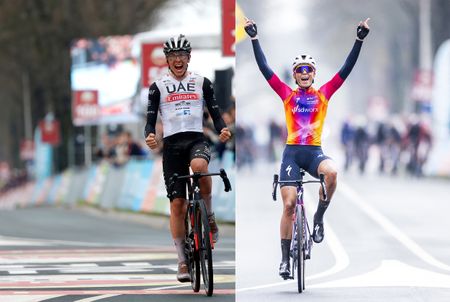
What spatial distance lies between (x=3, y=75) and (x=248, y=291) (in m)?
63.7

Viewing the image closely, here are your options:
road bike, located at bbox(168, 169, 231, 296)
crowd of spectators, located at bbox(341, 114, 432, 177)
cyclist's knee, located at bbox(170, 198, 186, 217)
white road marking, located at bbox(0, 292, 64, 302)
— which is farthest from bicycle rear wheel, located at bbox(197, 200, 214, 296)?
crowd of spectators, located at bbox(341, 114, 432, 177)

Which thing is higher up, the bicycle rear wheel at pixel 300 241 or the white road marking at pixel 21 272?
the bicycle rear wheel at pixel 300 241

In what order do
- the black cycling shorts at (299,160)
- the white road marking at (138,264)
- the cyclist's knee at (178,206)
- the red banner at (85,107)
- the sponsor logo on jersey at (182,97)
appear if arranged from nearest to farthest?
the black cycling shorts at (299,160), the sponsor logo on jersey at (182,97), the cyclist's knee at (178,206), the white road marking at (138,264), the red banner at (85,107)

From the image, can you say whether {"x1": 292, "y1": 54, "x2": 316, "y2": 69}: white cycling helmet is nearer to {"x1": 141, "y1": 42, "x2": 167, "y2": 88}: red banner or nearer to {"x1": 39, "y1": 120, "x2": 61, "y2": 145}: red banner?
{"x1": 141, "y1": 42, "x2": 167, "y2": 88}: red banner

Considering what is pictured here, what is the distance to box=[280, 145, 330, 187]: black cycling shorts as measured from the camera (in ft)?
40.2

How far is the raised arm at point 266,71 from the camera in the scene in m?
12.2

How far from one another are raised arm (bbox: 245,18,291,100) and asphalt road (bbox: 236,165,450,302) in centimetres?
158

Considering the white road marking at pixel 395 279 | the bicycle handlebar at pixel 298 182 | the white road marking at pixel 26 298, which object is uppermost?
the bicycle handlebar at pixel 298 182

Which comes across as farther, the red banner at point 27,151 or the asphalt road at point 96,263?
the red banner at point 27,151

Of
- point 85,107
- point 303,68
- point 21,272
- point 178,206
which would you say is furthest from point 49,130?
point 303,68

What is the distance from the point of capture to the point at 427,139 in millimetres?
42375

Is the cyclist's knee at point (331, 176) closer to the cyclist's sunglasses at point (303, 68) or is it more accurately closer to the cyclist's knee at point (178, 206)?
the cyclist's sunglasses at point (303, 68)

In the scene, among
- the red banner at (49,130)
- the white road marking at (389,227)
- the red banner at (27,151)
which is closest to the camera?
the white road marking at (389,227)

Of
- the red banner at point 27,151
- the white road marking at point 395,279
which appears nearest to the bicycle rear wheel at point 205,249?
the white road marking at point 395,279
